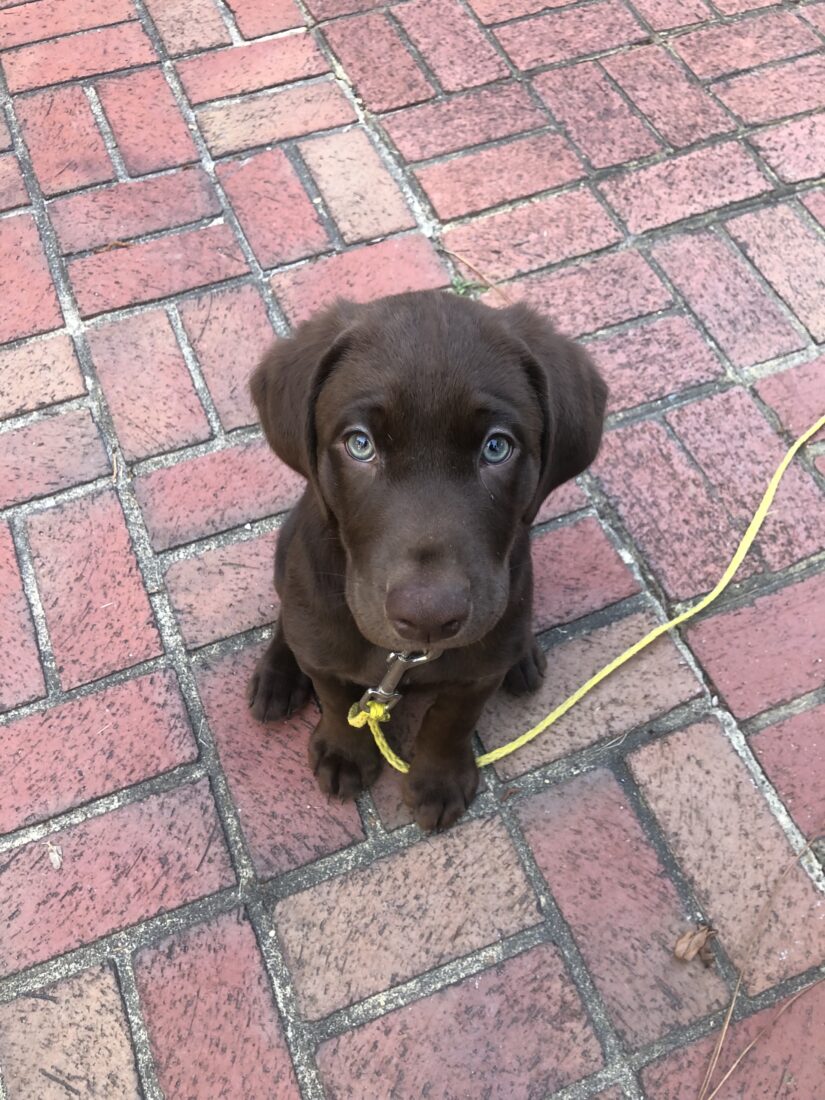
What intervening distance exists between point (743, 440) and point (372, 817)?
1.57m

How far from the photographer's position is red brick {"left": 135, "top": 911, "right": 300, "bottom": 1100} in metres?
2.06

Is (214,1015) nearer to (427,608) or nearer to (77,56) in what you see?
(427,608)

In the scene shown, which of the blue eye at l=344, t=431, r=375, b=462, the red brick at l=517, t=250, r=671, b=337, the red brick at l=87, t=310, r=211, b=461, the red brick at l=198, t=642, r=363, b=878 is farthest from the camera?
the red brick at l=517, t=250, r=671, b=337

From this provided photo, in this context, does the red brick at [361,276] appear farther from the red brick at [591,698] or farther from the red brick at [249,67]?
the red brick at [591,698]

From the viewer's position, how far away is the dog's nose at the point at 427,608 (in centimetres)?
158

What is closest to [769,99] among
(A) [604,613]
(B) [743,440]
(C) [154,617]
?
(B) [743,440]

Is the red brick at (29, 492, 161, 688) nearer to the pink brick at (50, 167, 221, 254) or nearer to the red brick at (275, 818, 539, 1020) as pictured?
the red brick at (275, 818, 539, 1020)

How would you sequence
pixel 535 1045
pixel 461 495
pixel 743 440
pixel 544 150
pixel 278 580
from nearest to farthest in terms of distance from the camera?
pixel 461 495, pixel 535 1045, pixel 278 580, pixel 743 440, pixel 544 150

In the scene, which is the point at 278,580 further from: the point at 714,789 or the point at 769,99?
the point at 769,99

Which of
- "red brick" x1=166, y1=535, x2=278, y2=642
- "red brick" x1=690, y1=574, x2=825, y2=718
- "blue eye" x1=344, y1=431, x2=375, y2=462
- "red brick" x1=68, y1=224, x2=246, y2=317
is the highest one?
"blue eye" x1=344, y1=431, x2=375, y2=462

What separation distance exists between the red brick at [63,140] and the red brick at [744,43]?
2.24 metres

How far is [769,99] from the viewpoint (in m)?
3.61

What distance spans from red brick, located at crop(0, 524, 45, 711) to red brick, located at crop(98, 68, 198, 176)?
4.97 feet

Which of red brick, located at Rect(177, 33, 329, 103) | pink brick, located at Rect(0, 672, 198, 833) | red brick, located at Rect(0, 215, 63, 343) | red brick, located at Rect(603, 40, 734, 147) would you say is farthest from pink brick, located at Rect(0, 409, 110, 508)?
red brick, located at Rect(603, 40, 734, 147)
